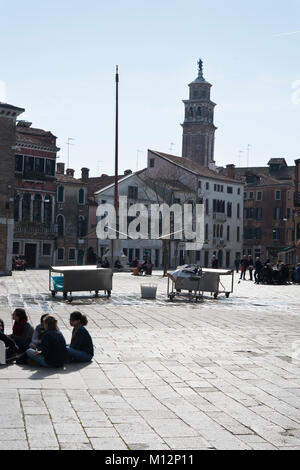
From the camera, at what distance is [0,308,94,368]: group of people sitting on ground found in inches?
400

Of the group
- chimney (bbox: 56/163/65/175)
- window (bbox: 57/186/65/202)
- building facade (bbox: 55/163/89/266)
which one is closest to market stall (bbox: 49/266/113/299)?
building facade (bbox: 55/163/89/266)

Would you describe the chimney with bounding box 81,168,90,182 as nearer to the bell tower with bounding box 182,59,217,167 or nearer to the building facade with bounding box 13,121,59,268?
the building facade with bounding box 13,121,59,268

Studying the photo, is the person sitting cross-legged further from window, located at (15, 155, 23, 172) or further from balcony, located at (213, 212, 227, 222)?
balcony, located at (213, 212, 227, 222)

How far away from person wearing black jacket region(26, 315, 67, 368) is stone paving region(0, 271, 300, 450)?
0.15 m

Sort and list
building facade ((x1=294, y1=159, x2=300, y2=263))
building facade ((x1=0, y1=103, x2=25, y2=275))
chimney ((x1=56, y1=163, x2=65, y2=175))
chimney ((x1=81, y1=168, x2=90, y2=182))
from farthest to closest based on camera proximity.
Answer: chimney ((x1=56, y1=163, x2=65, y2=175)) < chimney ((x1=81, y1=168, x2=90, y2=182)) < building facade ((x1=294, y1=159, x2=300, y2=263)) < building facade ((x1=0, y1=103, x2=25, y2=275))

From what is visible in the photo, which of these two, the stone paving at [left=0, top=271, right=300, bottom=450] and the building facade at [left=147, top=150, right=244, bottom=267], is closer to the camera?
the stone paving at [left=0, top=271, right=300, bottom=450]

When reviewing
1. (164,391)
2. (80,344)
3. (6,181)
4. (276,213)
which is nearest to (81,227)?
(6,181)

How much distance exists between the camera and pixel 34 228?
53750 millimetres

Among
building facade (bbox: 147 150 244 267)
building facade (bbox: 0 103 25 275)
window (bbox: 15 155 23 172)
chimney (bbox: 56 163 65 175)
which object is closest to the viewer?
building facade (bbox: 0 103 25 275)

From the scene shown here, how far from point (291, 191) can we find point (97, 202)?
25.8m

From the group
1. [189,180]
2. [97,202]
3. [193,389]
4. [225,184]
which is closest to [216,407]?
[193,389]

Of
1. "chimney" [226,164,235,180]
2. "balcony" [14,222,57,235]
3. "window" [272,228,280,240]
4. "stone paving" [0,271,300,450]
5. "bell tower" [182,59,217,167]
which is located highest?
"bell tower" [182,59,217,167]

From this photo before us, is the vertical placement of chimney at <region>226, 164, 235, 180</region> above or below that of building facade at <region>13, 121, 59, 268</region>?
above

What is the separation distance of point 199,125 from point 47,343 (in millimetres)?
97222
